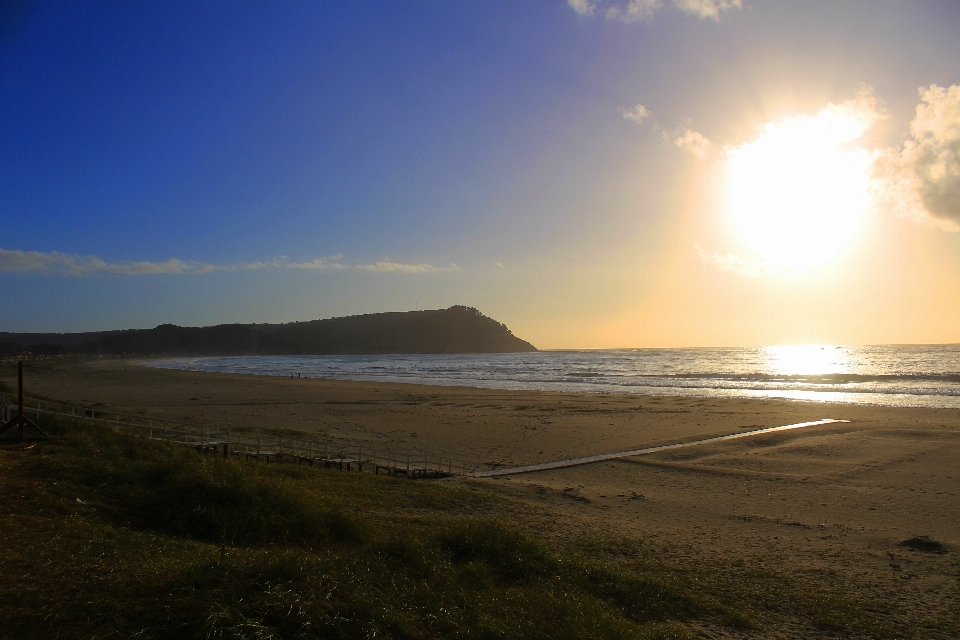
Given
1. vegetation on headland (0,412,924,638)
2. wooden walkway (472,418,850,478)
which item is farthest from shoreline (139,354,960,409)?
vegetation on headland (0,412,924,638)

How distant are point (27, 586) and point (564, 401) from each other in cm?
3377

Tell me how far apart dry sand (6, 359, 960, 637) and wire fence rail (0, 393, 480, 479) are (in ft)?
5.44

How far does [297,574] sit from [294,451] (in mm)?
14202

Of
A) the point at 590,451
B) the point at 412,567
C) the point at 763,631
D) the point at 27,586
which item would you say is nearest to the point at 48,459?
the point at 27,586

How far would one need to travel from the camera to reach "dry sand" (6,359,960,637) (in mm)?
10086

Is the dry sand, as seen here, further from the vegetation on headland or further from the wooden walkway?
the vegetation on headland

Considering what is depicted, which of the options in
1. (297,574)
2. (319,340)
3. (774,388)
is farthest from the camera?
(319,340)

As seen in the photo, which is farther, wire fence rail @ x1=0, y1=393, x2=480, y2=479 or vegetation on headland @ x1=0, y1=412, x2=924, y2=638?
wire fence rail @ x1=0, y1=393, x2=480, y2=479

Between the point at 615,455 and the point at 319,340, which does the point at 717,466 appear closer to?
the point at 615,455

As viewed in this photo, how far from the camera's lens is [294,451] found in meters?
18.5

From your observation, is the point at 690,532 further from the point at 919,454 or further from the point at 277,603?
the point at 919,454

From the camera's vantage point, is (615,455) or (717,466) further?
(615,455)

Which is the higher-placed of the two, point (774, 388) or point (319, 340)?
point (319, 340)

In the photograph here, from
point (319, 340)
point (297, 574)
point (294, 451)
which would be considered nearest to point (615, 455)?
point (294, 451)
